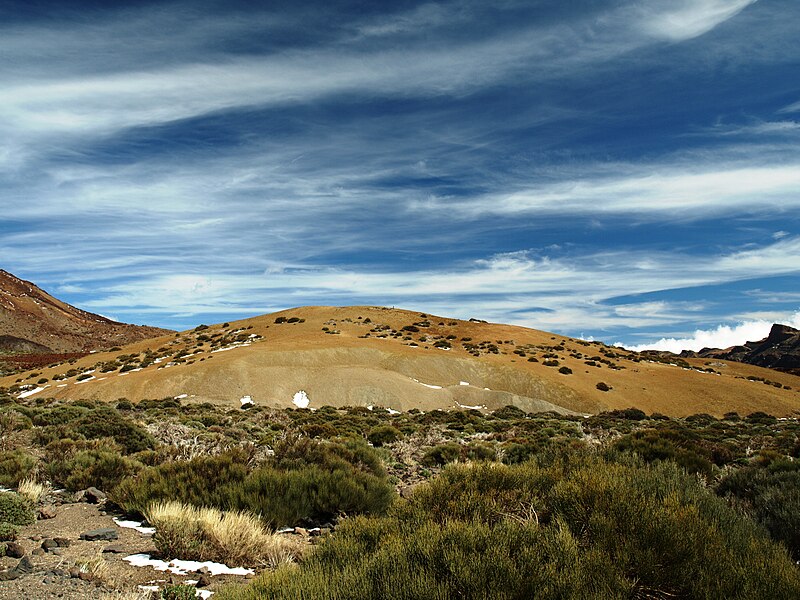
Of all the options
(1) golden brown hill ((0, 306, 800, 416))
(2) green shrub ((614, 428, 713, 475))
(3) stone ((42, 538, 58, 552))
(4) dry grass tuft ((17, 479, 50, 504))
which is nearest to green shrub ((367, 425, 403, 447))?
(2) green shrub ((614, 428, 713, 475))

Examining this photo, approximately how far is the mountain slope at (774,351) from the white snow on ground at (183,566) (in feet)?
506

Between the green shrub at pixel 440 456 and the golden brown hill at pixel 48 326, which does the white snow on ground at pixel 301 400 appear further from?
the golden brown hill at pixel 48 326

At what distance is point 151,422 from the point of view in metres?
23.1

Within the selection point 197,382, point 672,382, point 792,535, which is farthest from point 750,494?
point 672,382

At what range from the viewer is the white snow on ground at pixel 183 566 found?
6.26 meters

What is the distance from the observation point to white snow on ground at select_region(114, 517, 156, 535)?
26.1ft

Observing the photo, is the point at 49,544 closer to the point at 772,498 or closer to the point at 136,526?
the point at 136,526

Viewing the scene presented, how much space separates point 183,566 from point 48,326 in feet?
436

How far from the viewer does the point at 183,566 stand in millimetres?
6398

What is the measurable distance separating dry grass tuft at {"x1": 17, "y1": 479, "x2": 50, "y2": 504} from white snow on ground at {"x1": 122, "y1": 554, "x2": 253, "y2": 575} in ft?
12.1

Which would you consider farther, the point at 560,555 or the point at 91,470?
the point at 91,470

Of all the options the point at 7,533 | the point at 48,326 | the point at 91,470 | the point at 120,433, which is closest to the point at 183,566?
the point at 7,533

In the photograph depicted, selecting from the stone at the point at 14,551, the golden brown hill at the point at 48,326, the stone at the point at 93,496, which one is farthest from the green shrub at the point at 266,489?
the golden brown hill at the point at 48,326

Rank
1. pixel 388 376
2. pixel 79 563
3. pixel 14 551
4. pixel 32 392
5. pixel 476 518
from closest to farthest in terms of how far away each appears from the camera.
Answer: pixel 476 518 < pixel 79 563 < pixel 14 551 < pixel 32 392 < pixel 388 376
